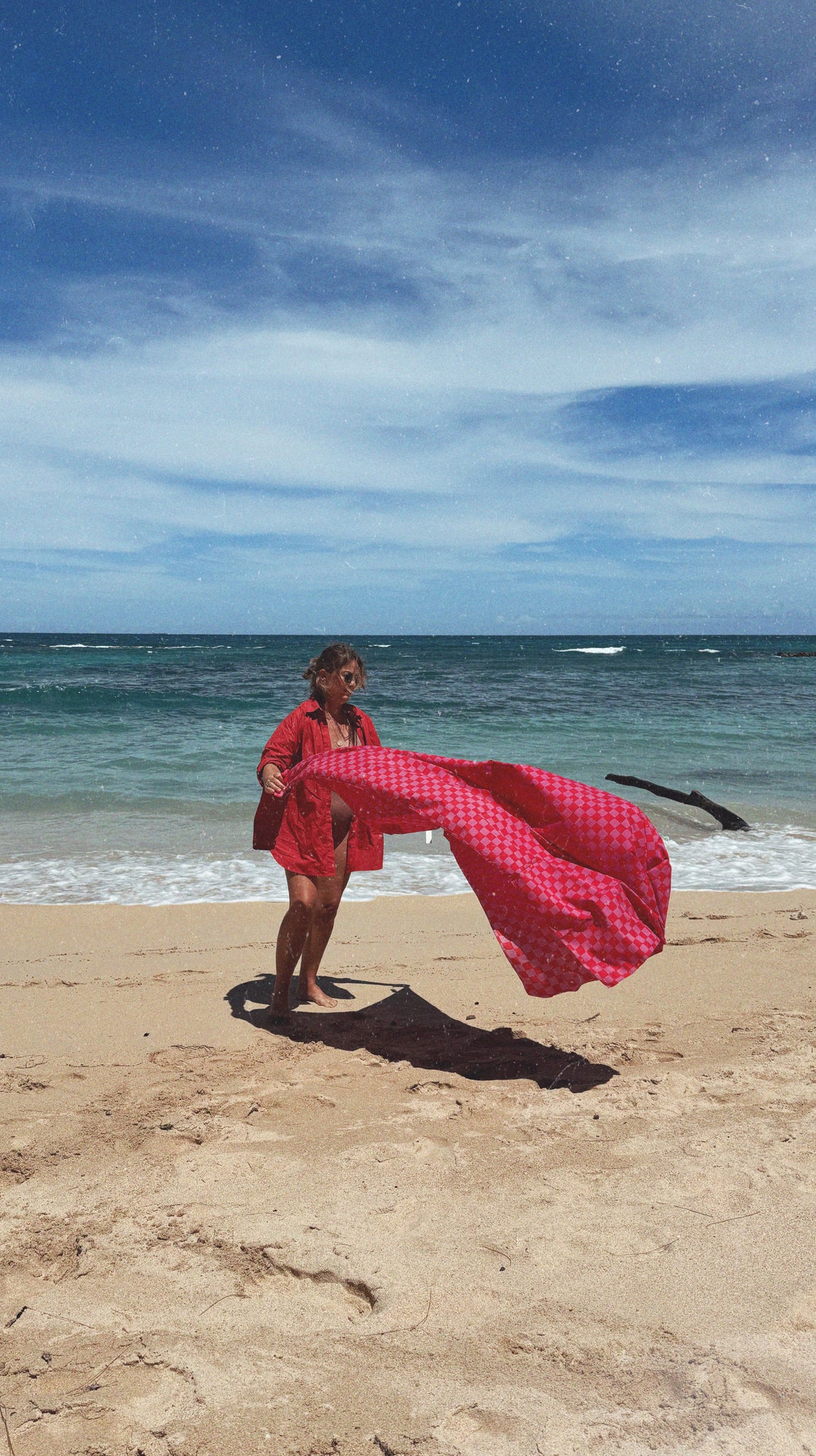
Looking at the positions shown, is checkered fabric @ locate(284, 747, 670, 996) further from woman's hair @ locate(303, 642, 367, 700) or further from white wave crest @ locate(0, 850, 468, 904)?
white wave crest @ locate(0, 850, 468, 904)

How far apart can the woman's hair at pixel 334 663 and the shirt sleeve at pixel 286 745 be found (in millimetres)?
189

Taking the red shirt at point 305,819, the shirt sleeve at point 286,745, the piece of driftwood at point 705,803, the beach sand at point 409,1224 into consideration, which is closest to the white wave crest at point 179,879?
the beach sand at point 409,1224

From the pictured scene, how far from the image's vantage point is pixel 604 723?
20.0 metres

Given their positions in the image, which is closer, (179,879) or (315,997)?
→ (315,997)

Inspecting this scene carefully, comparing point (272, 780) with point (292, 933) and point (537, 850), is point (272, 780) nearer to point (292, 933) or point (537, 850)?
point (292, 933)

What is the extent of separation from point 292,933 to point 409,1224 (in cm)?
190

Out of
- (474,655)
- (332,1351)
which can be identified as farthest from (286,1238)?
(474,655)

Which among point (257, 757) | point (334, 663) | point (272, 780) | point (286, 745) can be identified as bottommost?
point (257, 757)

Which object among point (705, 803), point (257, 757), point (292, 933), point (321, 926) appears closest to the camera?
point (292, 933)

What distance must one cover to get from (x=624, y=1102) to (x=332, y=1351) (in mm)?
1673

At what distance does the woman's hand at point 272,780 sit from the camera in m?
4.35

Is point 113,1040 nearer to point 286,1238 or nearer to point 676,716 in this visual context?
point 286,1238

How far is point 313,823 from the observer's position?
443 cm

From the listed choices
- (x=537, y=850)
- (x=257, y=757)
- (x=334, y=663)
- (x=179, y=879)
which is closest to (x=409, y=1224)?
(x=537, y=850)
